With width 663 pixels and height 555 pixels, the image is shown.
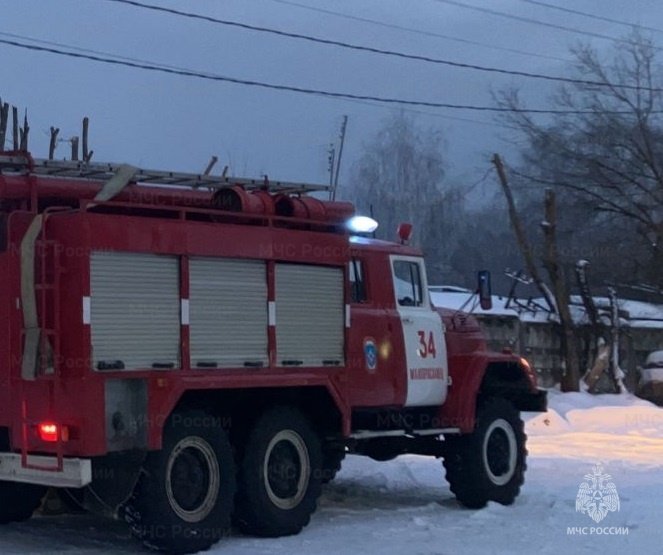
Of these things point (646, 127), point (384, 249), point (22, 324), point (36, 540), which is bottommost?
point (36, 540)

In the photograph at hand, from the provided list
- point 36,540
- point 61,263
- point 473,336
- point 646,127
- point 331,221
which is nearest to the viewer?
point 61,263

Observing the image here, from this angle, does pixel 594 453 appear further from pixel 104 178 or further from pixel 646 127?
pixel 646 127

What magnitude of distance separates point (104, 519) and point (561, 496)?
5.02m

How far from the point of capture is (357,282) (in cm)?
1240

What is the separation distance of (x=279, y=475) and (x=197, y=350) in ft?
5.13

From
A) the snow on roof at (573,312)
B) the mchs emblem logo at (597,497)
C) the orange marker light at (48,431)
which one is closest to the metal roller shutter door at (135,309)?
the orange marker light at (48,431)

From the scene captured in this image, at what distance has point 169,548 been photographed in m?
9.88

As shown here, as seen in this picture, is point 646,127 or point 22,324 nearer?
point 22,324

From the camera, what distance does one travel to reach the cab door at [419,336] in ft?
41.5

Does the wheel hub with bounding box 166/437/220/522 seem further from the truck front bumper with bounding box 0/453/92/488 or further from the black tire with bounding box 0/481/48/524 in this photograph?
the black tire with bounding box 0/481/48/524

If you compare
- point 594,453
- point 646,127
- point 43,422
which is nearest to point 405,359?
point 43,422

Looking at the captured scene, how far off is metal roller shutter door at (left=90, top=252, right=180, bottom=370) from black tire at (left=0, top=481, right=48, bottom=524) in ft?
7.95

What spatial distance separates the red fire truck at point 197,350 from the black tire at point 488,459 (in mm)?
40

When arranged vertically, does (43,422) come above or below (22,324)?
below
